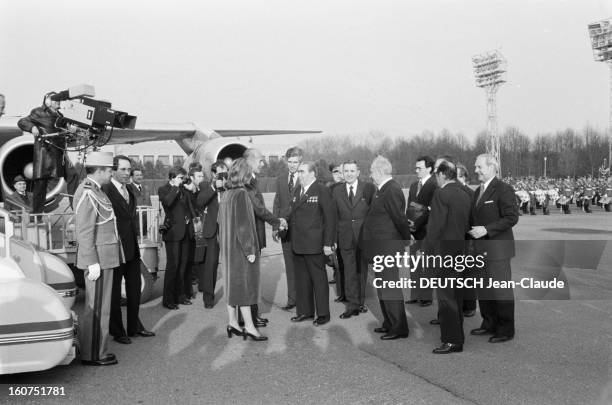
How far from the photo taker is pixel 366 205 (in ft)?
23.3

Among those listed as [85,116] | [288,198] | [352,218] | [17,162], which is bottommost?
[352,218]

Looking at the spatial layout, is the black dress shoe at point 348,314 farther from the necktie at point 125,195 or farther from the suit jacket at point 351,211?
the necktie at point 125,195

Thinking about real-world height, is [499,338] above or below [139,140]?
below

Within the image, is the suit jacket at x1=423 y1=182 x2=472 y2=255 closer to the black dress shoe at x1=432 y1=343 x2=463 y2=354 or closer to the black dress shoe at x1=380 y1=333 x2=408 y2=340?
the black dress shoe at x1=432 y1=343 x2=463 y2=354

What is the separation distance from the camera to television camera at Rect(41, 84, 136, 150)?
624 cm

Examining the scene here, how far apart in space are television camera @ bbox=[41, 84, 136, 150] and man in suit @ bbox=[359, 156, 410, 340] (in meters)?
3.01

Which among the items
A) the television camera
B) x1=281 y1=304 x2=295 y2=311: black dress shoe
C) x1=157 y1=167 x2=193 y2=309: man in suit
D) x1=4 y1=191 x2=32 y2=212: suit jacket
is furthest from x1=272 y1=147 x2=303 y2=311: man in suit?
x1=4 y1=191 x2=32 y2=212: suit jacket

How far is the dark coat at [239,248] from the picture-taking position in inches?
222

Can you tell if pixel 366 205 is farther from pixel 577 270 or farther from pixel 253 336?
pixel 577 270

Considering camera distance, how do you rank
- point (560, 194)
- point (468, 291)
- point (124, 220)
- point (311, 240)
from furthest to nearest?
point (560, 194)
point (311, 240)
point (468, 291)
point (124, 220)

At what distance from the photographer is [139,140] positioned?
12461 mm

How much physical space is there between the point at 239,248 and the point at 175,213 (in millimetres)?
1778

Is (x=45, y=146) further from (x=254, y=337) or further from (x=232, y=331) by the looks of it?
(x=254, y=337)

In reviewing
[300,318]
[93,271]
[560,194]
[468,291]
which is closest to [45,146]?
[93,271]
